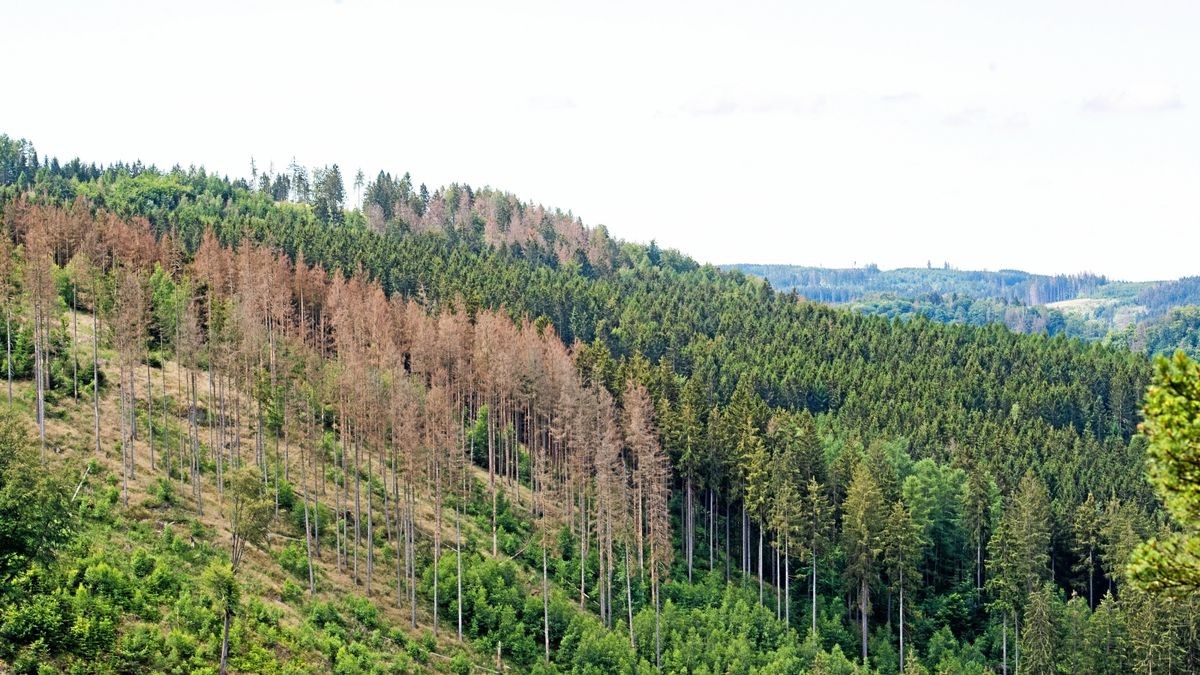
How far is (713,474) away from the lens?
76500 mm

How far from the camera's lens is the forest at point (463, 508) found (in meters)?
48.5

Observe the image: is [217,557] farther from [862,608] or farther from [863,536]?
[862,608]

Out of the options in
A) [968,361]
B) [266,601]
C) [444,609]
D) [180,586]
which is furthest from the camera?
[968,361]

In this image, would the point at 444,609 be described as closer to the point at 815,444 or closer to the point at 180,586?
the point at 180,586

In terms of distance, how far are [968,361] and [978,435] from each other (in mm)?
31306

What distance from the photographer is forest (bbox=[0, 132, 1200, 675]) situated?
4850cm

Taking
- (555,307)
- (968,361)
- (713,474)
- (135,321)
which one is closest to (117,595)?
(135,321)

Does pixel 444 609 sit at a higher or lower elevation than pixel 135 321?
lower

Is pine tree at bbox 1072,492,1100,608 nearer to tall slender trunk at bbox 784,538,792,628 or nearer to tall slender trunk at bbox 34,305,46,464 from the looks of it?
tall slender trunk at bbox 784,538,792,628

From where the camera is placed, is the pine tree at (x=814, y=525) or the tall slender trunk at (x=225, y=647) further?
the pine tree at (x=814, y=525)

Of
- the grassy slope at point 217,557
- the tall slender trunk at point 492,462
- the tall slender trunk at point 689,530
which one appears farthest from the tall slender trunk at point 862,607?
the grassy slope at point 217,557

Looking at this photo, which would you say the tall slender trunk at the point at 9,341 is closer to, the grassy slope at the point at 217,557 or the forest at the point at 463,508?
the forest at the point at 463,508

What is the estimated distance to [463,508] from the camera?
68812 mm

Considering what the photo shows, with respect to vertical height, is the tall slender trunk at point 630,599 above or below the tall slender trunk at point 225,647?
below
